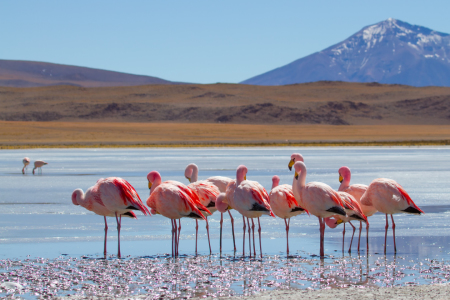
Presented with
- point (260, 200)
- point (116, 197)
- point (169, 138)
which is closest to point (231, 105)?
point (169, 138)

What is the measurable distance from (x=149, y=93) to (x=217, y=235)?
3940 inches

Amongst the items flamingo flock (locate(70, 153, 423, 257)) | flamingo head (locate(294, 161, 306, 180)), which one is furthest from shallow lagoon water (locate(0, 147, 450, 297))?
flamingo head (locate(294, 161, 306, 180))

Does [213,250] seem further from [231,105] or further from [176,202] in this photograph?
[231,105]

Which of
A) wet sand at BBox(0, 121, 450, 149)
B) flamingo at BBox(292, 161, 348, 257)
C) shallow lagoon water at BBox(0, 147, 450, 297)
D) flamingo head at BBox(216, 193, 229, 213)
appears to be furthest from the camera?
wet sand at BBox(0, 121, 450, 149)

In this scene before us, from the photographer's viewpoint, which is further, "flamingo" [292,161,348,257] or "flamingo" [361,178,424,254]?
"flamingo" [361,178,424,254]

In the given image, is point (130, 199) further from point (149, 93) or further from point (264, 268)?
point (149, 93)

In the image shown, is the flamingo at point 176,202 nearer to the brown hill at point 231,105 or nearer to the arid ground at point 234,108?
the arid ground at point 234,108

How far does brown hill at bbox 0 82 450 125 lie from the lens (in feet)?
277

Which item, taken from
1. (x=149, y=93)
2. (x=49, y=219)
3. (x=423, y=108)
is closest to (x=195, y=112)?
(x=149, y=93)

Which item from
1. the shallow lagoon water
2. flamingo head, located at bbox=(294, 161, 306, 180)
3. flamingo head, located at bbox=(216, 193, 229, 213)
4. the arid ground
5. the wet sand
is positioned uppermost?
the arid ground

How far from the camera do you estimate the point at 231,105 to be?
92750mm

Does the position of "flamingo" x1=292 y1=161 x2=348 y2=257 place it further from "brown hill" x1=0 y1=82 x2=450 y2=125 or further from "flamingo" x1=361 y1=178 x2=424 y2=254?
"brown hill" x1=0 y1=82 x2=450 y2=125

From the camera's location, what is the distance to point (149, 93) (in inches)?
4220

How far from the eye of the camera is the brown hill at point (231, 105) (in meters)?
84.3
